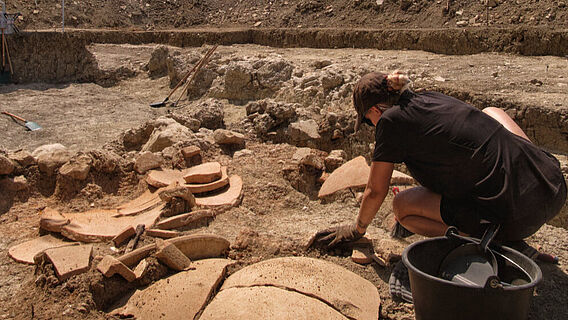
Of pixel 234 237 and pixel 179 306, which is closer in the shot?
pixel 179 306

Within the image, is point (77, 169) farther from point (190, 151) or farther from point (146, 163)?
Answer: point (190, 151)

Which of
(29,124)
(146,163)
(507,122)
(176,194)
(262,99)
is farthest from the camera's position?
(29,124)

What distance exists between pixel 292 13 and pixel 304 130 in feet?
35.2

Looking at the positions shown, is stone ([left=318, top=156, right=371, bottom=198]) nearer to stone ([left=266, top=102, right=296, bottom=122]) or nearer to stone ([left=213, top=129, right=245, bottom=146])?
stone ([left=213, top=129, right=245, bottom=146])

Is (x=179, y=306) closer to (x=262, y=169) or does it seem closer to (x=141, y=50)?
(x=262, y=169)

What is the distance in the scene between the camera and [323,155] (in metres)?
5.22

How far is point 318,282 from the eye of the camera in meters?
2.62

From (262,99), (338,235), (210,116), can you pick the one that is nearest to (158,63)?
(262,99)

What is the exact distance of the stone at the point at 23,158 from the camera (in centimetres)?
442

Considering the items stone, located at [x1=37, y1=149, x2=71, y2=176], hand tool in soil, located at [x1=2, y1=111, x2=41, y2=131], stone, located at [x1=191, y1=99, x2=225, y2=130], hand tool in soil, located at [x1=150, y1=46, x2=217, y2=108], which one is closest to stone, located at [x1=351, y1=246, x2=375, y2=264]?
stone, located at [x1=37, y1=149, x2=71, y2=176]

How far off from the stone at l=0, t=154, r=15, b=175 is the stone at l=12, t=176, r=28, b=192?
9 cm

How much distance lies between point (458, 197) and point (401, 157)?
371 mm

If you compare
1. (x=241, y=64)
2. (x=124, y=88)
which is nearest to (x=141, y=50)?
(x=124, y=88)

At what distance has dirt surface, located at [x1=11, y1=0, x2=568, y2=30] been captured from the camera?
1048 centimetres
